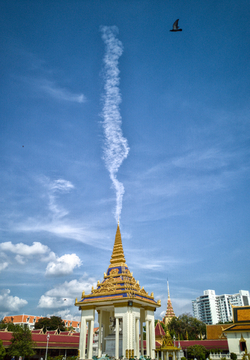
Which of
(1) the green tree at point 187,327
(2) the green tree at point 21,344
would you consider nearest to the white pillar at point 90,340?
(2) the green tree at point 21,344

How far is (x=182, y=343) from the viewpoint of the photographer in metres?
53.6

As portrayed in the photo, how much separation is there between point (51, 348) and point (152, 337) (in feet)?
81.7

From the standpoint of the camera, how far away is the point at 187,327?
70375mm

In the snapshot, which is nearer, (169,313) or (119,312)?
(119,312)

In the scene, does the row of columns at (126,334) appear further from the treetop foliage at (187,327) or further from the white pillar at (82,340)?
the treetop foliage at (187,327)

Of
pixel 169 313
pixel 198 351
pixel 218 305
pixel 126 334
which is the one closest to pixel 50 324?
pixel 169 313

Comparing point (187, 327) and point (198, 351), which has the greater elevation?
point (187, 327)

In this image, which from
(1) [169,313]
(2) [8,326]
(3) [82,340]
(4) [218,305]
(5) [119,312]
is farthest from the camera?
(4) [218,305]

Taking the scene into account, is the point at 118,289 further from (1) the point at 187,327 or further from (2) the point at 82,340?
(1) the point at 187,327

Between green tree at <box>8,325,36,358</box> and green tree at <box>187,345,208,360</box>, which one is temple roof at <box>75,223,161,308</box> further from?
green tree at <box>187,345,208,360</box>

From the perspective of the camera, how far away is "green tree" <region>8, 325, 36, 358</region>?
39719mm

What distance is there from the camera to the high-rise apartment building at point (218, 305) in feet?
523

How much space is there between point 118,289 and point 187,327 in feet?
161

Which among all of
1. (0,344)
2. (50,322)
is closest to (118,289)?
(0,344)
